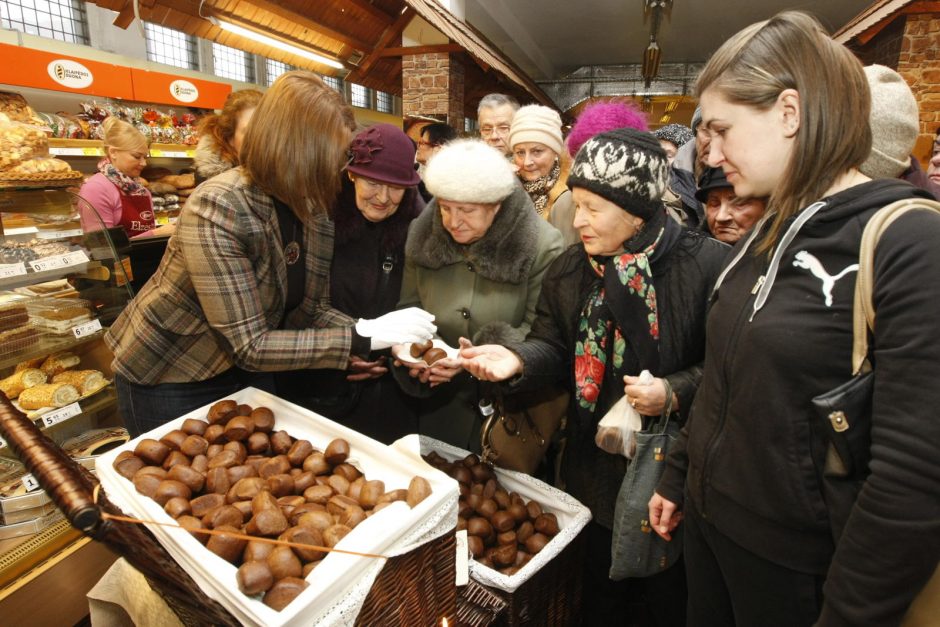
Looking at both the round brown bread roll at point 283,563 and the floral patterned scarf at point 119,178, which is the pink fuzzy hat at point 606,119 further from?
the floral patterned scarf at point 119,178

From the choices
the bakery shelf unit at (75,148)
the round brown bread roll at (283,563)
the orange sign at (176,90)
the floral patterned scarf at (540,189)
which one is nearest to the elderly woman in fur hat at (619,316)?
the round brown bread roll at (283,563)

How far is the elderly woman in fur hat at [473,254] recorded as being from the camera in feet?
→ 5.91

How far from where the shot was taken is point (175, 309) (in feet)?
5.05

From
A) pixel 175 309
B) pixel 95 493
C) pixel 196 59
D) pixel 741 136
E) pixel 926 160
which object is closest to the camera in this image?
pixel 95 493

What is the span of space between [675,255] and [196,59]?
913cm

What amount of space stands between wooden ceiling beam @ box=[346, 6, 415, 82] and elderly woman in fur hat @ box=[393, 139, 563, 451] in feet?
16.6

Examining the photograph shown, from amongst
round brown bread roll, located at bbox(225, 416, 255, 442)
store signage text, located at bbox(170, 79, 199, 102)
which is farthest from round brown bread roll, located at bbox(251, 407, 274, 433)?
store signage text, located at bbox(170, 79, 199, 102)

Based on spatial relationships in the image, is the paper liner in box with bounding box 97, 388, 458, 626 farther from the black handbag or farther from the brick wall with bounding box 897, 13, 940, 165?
the brick wall with bounding box 897, 13, 940, 165

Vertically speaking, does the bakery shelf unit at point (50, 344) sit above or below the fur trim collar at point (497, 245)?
below

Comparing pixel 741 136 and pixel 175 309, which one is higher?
pixel 741 136

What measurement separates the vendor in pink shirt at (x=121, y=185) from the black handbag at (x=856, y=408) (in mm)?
3873

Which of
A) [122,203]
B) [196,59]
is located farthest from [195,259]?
[196,59]

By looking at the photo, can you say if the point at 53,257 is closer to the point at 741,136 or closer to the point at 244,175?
the point at 244,175

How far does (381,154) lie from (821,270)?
1.40m
